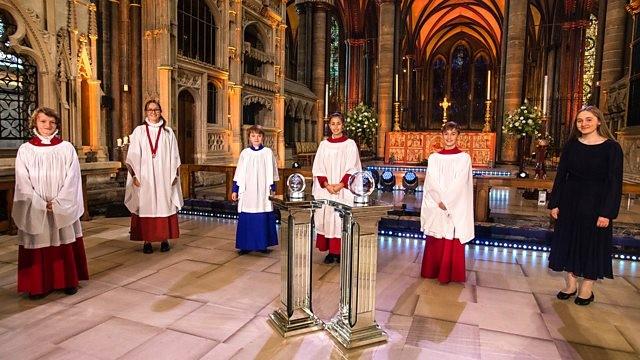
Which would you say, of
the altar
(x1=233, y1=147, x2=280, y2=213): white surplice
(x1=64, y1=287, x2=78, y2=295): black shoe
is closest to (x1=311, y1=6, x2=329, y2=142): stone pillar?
the altar

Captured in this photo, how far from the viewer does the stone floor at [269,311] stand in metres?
3.06

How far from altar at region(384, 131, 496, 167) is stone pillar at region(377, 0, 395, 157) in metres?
0.72

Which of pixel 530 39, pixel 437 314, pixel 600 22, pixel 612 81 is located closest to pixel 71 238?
pixel 437 314

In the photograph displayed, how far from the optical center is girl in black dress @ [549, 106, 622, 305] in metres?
3.79

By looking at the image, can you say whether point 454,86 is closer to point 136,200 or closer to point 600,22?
point 600,22

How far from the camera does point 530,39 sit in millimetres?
29406

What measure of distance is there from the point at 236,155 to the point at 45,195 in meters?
9.68

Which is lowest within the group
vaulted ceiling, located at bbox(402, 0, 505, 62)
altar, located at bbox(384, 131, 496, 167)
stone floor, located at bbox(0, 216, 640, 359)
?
stone floor, located at bbox(0, 216, 640, 359)

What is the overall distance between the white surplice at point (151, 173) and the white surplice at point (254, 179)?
961 mm

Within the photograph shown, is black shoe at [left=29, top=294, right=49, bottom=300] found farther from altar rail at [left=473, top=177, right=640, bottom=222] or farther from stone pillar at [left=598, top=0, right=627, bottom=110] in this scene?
stone pillar at [left=598, top=0, right=627, bottom=110]

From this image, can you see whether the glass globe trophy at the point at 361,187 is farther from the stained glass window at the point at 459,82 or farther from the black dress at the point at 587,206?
the stained glass window at the point at 459,82

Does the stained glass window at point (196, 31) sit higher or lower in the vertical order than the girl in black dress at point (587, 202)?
higher

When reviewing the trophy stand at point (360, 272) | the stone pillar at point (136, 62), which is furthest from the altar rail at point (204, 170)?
the trophy stand at point (360, 272)

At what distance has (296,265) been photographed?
3.39 metres
